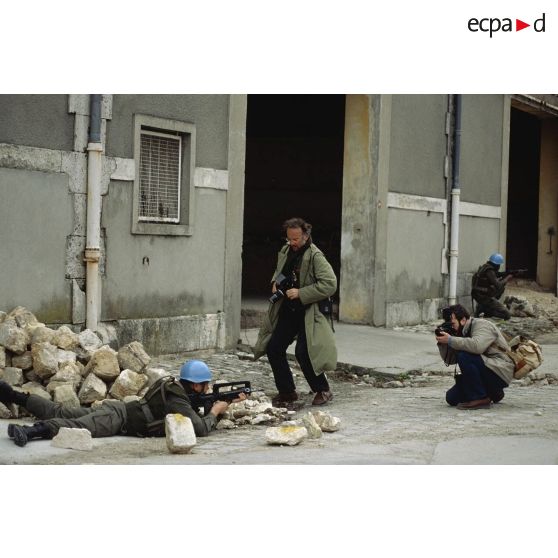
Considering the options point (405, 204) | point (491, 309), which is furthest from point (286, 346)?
point (491, 309)

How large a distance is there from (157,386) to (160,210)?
402 cm

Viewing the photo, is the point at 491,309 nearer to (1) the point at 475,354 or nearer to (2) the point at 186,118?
(2) the point at 186,118

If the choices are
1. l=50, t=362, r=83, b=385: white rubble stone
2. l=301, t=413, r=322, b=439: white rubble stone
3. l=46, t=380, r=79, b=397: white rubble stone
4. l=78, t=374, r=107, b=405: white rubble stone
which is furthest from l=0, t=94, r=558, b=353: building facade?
l=301, t=413, r=322, b=439: white rubble stone

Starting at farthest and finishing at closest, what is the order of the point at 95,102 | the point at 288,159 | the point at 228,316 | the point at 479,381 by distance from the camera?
the point at 288,159, the point at 228,316, the point at 95,102, the point at 479,381

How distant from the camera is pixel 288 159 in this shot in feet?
69.8

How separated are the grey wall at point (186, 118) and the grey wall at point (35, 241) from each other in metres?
0.90

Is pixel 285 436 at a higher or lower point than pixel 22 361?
lower

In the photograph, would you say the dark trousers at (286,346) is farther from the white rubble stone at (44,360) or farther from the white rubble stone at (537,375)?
the white rubble stone at (537,375)

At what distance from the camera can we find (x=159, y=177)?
10625mm

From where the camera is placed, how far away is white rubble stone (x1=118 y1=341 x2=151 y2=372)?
8359 millimetres

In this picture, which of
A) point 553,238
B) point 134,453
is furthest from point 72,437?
point 553,238

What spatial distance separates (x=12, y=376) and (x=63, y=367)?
1.36ft

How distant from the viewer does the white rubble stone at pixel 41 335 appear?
8.22m
